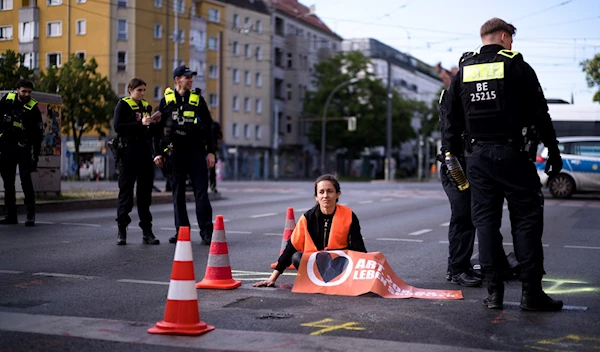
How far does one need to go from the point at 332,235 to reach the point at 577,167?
2276 cm

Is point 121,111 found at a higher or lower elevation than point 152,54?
lower

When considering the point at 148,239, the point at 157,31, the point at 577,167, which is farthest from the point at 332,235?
the point at 157,31

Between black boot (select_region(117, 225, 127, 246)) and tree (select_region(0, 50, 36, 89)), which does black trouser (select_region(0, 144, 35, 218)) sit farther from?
tree (select_region(0, 50, 36, 89))

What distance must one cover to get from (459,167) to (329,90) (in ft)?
268

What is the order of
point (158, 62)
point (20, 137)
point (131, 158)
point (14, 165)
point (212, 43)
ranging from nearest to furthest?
point (131, 158) < point (20, 137) < point (14, 165) < point (158, 62) < point (212, 43)

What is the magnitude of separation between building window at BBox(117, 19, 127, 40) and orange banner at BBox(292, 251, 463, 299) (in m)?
57.9

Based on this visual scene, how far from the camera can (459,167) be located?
7.64 m

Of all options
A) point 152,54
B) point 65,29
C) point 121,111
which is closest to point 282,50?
point 152,54

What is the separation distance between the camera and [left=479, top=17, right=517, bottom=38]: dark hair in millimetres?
6984

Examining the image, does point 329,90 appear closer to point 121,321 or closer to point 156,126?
point 156,126

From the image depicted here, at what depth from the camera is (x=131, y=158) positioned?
11.6 meters

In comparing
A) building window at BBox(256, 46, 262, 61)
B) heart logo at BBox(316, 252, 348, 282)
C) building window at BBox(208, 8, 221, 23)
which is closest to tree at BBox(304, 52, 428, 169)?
building window at BBox(256, 46, 262, 61)

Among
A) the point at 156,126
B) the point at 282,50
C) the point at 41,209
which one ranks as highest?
the point at 282,50

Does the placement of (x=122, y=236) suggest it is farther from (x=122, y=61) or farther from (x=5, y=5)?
(x=122, y=61)
